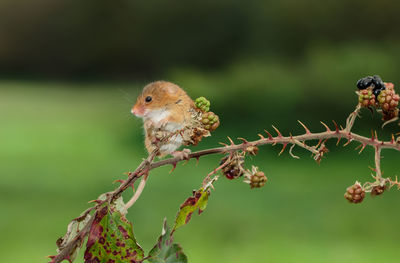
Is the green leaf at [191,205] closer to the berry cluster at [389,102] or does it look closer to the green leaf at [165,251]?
the green leaf at [165,251]

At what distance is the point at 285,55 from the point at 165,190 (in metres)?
2.87

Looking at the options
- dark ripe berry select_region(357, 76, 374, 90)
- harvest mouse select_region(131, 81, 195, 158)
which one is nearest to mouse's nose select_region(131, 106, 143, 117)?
harvest mouse select_region(131, 81, 195, 158)

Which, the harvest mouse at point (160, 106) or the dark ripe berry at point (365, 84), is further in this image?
the harvest mouse at point (160, 106)

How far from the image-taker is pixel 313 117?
7.24 m

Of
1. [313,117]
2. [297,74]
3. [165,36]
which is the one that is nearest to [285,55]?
[297,74]

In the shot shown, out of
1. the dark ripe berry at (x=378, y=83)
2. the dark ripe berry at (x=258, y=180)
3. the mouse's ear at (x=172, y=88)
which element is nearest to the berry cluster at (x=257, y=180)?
the dark ripe berry at (x=258, y=180)

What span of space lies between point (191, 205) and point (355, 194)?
0.25 meters

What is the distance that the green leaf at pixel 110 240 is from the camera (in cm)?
88

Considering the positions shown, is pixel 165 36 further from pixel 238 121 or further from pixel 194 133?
pixel 194 133

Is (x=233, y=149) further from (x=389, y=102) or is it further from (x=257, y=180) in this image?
(x=389, y=102)

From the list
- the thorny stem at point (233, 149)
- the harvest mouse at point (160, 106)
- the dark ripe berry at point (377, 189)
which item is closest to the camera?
the thorny stem at point (233, 149)

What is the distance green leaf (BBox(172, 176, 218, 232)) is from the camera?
2.85 feet

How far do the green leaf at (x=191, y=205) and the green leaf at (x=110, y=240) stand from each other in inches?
2.8

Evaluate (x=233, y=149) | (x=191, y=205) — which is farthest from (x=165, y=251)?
(x=233, y=149)
